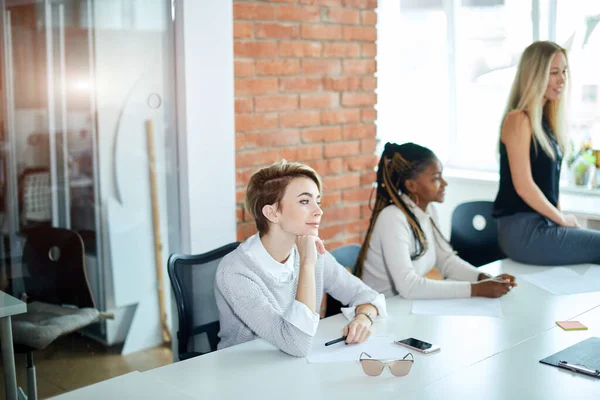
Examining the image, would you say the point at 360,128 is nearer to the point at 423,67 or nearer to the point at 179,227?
the point at 179,227

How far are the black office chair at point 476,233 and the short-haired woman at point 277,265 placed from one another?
3.90 ft

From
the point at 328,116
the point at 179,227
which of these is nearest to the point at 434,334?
the point at 179,227

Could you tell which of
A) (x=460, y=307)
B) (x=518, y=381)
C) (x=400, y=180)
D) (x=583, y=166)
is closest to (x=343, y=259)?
(x=400, y=180)

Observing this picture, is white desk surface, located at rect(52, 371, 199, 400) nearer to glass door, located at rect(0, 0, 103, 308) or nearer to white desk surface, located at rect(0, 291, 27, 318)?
white desk surface, located at rect(0, 291, 27, 318)

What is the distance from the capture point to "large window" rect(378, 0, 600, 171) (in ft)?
17.7

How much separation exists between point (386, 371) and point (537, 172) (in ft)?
5.68

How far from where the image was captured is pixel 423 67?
6418 millimetres

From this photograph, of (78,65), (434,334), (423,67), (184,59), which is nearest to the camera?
(434,334)

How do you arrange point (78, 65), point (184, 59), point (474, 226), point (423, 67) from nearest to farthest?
point (78, 65)
point (184, 59)
point (474, 226)
point (423, 67)

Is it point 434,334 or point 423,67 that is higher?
point 423,67

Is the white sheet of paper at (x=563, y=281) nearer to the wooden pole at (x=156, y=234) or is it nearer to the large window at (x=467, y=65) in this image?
the wooden pole at (x=156, y=234)

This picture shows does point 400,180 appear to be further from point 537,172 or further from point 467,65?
point 467,65

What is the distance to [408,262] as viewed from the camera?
2.75m

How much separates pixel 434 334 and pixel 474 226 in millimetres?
1434
